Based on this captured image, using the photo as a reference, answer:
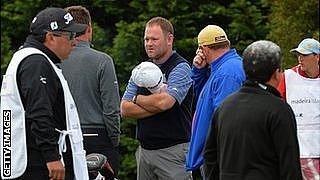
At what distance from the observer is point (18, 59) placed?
18.8 feet

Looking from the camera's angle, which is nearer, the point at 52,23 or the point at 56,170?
the point at 56,170

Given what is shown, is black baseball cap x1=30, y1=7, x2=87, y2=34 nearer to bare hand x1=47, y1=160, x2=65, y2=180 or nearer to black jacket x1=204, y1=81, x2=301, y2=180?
bare hand x1=47, y1=160, x2=65, y2=180

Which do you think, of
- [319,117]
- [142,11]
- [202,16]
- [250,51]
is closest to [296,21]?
[202,16]

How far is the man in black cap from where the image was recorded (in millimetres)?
5617

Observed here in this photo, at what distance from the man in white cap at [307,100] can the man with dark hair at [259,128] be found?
2.04 m

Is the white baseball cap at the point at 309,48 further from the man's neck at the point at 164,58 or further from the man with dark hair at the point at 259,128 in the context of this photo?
the man with dark hair at the point at 259,128

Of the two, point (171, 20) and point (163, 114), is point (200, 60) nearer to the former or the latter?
point (163, 114)

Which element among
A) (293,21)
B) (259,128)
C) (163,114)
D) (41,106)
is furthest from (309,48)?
(293,21)

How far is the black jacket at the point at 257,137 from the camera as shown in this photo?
16.8 ft

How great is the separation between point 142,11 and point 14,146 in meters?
7.46

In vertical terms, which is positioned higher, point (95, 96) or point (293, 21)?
point (95, 96)

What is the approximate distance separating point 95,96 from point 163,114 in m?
0.65

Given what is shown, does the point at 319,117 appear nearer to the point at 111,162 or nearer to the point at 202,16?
the point at 111,162

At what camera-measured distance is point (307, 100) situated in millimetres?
7422
